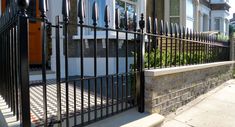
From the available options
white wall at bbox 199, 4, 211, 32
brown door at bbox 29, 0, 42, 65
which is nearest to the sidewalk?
brown door at bbox 29, 0, 42, 65

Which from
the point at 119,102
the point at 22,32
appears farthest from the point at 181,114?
the point at 22,32

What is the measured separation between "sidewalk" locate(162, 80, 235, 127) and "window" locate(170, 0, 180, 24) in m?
8.42

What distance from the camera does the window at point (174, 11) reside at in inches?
545

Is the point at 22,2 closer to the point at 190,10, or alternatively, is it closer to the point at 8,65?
the point at 8,65

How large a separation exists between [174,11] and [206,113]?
1010 centimetres

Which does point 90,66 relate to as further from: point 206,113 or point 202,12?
point 202,12

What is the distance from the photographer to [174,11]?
1395 cm

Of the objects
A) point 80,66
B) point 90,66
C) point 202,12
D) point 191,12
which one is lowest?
point 90,66

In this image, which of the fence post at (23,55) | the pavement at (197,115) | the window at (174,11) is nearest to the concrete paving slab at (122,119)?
the pavement at (197,115)

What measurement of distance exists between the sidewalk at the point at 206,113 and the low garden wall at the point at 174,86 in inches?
5.1

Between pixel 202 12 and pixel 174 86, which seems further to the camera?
pixel 202 12

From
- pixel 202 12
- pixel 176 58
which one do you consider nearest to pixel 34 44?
pixel 176 58

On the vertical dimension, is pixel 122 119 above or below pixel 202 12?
below

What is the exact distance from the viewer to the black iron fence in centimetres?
239
